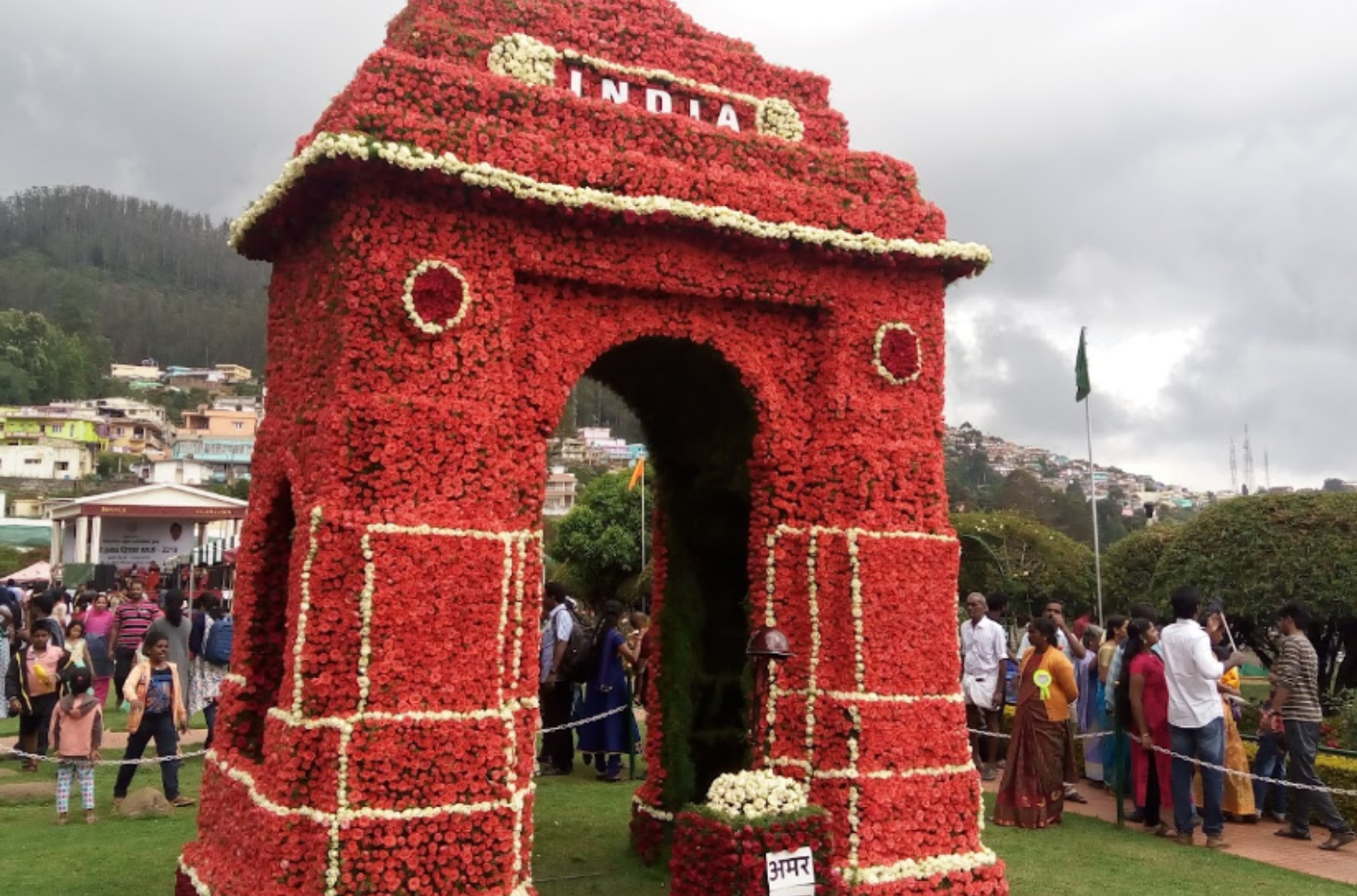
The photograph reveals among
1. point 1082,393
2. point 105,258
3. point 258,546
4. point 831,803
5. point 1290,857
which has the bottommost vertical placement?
point 1290,857

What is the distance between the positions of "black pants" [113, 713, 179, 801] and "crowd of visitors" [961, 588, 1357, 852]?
27.3ft

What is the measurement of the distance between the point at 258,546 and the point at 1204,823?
8.71 metres

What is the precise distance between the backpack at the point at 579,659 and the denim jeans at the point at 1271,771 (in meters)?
7.10

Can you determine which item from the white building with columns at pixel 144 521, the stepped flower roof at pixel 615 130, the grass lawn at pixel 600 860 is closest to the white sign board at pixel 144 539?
the white building with columns at pixel 144 521

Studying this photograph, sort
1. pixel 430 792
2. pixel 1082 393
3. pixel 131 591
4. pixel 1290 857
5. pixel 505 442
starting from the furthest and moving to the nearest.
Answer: pixel 1082 393, pixel 131 591, pixel 1290 857, pixel 505 442, pixel 430 792

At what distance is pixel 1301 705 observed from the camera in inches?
388

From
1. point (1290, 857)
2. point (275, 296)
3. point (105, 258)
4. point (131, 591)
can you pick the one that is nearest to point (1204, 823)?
point (1290, 857)

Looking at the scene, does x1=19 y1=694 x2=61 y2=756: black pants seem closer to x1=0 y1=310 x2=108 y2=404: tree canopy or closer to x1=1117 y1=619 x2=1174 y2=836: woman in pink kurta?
x1=1117 y1=619 x2=1174 y2=836: woman in pink kurta

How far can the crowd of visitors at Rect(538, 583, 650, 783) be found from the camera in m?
12.7

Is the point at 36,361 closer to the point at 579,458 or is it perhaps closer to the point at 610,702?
the point at 579,458

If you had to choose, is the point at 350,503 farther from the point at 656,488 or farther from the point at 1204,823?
the point at 1204,823

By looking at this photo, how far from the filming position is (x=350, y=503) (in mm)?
6535

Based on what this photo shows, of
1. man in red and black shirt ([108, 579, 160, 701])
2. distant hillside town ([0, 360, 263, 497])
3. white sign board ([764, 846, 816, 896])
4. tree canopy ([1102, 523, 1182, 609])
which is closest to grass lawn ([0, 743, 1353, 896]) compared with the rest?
white sign board ([764, 846, 816, 896])

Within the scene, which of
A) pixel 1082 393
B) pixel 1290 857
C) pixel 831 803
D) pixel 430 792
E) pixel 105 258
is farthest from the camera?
pixel 105 258
